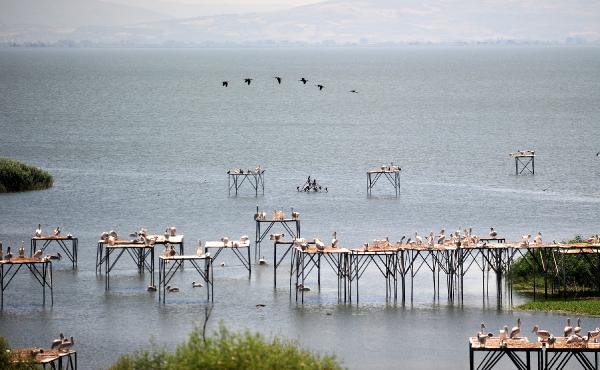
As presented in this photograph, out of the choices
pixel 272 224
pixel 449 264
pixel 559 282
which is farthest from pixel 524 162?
pixel 449 264

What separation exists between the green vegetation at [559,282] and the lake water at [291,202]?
58.8 inches

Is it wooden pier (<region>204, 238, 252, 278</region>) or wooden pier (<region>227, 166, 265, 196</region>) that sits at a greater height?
wooden pier (<region>227, 166, 265, 196</region>)

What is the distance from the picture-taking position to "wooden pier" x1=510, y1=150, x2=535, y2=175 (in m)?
106

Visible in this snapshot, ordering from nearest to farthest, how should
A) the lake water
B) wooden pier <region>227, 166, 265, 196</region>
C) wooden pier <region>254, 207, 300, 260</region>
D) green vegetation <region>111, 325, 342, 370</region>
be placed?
green vegetation <region>111, 325, 342, 370</region>
the lake water
wooden pier <region>254, 207, 300, 260</region>
wooden pier <region>227, 166, 265, 196</region>

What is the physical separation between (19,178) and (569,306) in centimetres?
5166

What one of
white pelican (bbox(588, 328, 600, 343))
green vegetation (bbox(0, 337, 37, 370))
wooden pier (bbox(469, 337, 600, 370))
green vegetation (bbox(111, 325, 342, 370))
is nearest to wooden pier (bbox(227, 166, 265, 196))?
wooden pier (bbox(469, 337, 600, 370))

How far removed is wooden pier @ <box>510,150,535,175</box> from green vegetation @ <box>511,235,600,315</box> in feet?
147

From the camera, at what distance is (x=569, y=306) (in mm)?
54250

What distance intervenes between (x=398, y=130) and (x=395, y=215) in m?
78.2

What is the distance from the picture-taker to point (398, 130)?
529 feet

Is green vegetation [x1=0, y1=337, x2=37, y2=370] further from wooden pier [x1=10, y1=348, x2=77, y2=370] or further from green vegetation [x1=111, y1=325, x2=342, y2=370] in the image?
green vegetation [x1=111, y1=325, x2=342, y2=370]

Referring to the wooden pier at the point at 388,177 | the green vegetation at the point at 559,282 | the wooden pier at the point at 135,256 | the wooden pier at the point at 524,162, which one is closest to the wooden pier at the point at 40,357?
the wooden pier at the point at 135,256

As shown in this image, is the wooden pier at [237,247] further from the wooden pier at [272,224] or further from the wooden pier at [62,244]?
the wooden pier at [62,244]

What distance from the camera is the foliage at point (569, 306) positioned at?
53.2 metres
